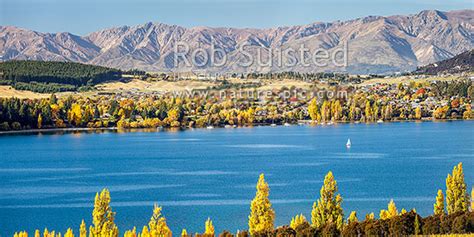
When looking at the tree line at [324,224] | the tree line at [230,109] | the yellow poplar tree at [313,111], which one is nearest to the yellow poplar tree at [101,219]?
the tree line at [324,224]

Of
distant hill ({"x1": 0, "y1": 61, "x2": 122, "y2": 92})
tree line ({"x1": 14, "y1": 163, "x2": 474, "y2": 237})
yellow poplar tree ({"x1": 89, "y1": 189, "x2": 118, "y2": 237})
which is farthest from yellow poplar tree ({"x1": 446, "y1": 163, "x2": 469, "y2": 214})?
distant hill ({"x1": 0, "y1": 61, "x2": 122, "y2": 92})

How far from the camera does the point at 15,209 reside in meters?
42.0

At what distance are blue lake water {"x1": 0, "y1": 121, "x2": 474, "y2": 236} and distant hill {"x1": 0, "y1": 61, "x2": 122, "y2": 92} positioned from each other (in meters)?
36.7

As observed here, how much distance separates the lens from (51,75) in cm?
13875

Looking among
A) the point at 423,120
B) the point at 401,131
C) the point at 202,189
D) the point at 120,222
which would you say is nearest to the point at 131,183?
the point at 202,189

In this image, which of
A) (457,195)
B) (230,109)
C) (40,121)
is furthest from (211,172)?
(230,109)

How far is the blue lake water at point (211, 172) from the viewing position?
1591 inches

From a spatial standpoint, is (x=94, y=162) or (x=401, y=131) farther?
(x=401, y=131)

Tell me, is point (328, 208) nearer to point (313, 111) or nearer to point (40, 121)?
point (40, 121)

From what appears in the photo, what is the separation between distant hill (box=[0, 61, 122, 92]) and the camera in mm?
129375

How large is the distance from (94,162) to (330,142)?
86.2 ft

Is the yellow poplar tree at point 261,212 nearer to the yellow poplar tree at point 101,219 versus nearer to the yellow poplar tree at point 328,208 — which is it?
the yellow poplar tree at point 328,208

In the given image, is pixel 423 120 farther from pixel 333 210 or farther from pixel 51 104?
pixel 333 210

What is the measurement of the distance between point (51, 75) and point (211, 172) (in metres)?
87.2
